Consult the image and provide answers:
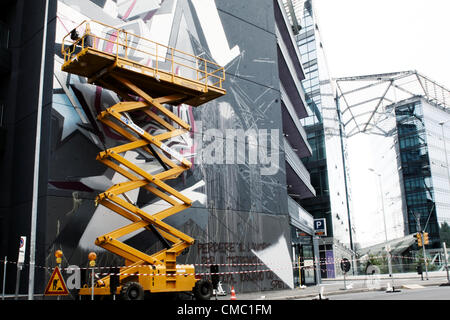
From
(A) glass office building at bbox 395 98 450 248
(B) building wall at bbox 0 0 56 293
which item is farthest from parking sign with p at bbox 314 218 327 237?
(A) glass office building at bbox 395 98 450 248

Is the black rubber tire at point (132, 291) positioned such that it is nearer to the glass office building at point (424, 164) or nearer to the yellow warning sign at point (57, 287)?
the yellow warning sign at point (57, 287)

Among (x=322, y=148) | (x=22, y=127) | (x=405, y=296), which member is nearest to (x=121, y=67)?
(x=22, y=127)

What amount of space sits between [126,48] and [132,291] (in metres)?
8.99

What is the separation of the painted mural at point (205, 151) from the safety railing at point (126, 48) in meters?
0.43

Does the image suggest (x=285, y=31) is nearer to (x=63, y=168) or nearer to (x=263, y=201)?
(x=263, y=201)

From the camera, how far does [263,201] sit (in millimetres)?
24906

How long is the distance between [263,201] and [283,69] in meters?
14.7

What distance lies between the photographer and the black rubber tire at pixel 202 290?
16.3 meters

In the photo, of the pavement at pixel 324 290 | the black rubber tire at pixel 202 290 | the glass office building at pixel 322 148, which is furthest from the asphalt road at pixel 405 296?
the glass office building at pixel 322 148

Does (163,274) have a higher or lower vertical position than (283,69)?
lower

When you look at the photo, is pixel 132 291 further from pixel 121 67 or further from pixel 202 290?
pixel 121 67

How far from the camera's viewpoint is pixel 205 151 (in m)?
22.7
